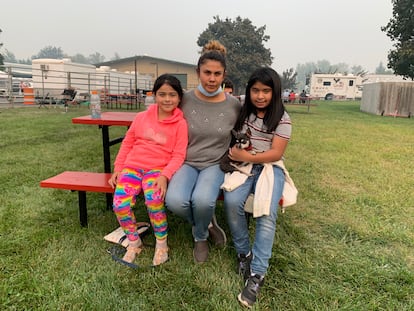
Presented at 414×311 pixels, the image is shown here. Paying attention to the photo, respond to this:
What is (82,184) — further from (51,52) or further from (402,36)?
(51,52)

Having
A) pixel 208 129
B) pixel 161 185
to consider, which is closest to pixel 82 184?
pixel 161 185

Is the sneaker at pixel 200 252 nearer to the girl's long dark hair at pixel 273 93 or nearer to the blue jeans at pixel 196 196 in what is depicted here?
the blue jeans at pixel 196 196

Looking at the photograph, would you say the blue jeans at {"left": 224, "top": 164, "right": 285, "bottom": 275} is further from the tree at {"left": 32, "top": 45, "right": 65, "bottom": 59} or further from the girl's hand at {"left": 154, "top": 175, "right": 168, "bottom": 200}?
the tree at {"left": 32, "top": 45, "right": 65, "bottom": 59}

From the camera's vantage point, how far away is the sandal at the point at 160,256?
2.45 metres

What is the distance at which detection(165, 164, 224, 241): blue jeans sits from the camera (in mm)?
2328

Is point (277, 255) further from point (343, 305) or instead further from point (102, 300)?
point (102, 300)

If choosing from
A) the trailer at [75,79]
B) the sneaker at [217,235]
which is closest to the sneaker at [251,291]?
the sneaker at [217,235]

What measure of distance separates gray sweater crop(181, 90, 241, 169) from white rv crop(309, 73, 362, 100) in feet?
148

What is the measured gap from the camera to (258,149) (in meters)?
2.52

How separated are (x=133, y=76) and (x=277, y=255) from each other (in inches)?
1147

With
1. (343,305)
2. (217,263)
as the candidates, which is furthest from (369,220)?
(217,263)

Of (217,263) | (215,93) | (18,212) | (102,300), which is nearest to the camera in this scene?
(102,300)

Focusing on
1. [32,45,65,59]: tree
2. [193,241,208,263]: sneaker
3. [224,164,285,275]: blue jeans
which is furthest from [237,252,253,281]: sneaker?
[32,45,65,59]: tree

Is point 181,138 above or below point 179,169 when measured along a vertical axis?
above
